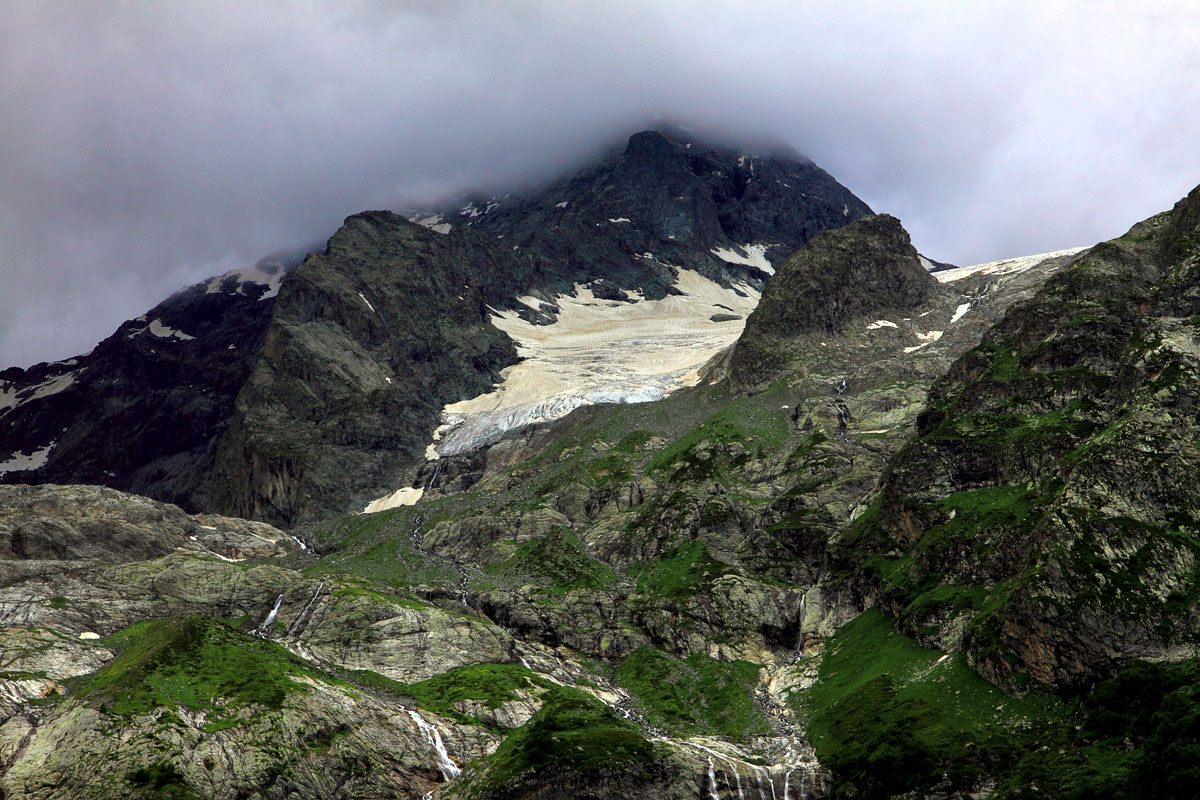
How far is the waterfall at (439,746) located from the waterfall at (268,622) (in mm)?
41775

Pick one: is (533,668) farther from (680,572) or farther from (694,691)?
(680,572)

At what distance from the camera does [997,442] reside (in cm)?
14225

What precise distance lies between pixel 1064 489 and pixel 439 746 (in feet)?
287

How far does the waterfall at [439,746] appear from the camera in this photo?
104 m

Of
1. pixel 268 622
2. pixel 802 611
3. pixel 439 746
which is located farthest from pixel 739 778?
pixel 268 622

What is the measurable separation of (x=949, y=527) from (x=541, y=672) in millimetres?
68304

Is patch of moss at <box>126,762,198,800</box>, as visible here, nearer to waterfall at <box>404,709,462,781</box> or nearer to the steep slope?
the steep slope

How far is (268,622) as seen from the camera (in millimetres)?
143875

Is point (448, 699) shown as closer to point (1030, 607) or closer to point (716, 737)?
point (716, 737)

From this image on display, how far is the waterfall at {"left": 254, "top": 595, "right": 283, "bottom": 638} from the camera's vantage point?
5561 inches

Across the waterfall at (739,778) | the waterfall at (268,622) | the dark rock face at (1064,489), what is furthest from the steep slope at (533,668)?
the dark rock face at (1064,489)

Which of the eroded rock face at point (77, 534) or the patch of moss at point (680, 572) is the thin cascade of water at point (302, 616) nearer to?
the patch of moss at point (680, 572)

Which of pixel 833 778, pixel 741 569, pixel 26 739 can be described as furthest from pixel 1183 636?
pixel 26 739

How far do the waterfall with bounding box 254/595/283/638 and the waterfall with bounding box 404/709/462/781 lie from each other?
41775 mm
